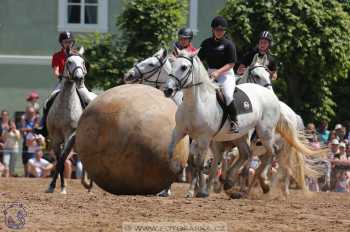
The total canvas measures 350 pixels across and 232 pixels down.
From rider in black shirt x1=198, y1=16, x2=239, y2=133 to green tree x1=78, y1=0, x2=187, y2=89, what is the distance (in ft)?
41.7

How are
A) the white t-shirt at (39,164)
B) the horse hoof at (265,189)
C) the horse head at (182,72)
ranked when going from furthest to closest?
1. the white t-shirt at (39,164)
2. the horse hoof at (265,189)
3. the horse head at (182,72)

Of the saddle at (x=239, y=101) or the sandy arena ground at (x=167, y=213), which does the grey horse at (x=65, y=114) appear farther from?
the saddle at (x=239, y=101)

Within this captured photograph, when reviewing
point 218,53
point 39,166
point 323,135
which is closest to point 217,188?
point 218,53

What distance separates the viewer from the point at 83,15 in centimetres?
3547

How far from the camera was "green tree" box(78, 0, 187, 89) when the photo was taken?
2994cm

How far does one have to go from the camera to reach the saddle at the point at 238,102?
16.4 metres

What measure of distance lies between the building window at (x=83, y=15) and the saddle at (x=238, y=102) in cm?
1883

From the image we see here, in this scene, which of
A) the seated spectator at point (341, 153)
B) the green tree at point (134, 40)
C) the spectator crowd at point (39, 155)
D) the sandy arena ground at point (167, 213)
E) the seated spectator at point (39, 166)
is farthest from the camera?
the green tree at point (134, 40)

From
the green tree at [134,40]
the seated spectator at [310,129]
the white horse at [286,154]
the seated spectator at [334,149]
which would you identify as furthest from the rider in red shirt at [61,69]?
the green tree at [134,40]

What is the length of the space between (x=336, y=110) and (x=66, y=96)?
19374mm

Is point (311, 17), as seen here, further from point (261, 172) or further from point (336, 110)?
point (261, 172)

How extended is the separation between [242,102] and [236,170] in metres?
1.07

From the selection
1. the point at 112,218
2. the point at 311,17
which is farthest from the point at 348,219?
the point at 311,17

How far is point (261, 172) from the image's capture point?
18.1 meters
